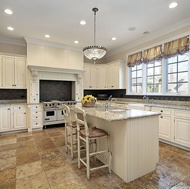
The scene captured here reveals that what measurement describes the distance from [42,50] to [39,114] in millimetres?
2222

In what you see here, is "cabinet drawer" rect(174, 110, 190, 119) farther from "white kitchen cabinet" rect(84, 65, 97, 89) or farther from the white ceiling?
"white kitchen cabinet" rect(84, 65, 97, 89)

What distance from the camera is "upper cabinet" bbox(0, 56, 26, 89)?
14.2 feet

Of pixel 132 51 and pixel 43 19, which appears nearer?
pixel 43 19

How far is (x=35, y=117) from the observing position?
461 cm

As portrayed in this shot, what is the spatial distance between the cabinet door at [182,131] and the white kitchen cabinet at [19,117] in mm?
4417

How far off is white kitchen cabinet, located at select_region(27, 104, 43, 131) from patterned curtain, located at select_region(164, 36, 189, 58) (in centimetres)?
430

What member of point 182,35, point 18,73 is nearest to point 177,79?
point 182,35

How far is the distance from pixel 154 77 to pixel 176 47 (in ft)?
3.51

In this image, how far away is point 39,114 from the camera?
4.67 m

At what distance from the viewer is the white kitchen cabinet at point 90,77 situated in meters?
A: 5.86

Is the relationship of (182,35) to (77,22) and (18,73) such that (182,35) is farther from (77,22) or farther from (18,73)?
(18,73)

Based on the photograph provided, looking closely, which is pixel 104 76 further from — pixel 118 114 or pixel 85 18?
pixel 118 114

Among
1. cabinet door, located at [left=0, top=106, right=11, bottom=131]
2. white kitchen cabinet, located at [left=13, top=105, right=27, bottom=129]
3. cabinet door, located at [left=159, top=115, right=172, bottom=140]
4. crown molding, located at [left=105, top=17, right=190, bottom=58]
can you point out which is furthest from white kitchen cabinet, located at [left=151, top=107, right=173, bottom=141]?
cabinet door, located at [left=0, top=106, right=11, bottom=131]

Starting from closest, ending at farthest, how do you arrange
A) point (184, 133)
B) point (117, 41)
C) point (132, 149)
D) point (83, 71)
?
point (132, 149), point (184, 133), point (117, 41), point (83, 71)
